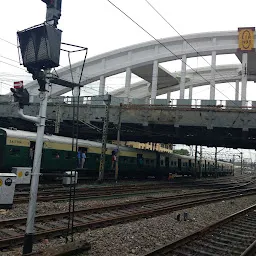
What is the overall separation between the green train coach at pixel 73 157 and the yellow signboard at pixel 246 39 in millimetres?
18375

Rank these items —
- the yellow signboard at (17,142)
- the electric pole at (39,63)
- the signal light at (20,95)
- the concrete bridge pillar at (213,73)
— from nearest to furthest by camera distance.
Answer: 1. the electric pole at (39,63)
2. the signal light at (20,95)
3. the yellow signboard at (17,142)
4. the concrete bridge pillar at (213,73)

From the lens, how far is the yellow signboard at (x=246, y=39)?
141 feet

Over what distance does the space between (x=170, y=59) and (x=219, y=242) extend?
42.7m

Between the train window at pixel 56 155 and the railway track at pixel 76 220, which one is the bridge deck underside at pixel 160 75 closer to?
the train window at pixel 56 155

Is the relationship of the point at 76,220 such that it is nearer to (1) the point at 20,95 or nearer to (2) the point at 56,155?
→ (1) the point at 20,95

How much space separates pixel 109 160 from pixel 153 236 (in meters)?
19.0

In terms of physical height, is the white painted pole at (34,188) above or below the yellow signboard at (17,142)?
below

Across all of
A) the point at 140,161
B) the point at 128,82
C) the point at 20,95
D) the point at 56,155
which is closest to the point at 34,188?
the point at 20,95

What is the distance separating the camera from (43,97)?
580cm

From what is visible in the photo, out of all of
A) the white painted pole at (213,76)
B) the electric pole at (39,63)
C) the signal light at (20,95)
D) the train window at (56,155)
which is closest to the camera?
the electric pole at (39,63)

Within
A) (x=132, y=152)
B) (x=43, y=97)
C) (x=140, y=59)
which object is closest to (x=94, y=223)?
(x=43, y=97)

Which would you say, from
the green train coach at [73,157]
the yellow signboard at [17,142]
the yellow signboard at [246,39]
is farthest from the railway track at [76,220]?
the yellow signboard at [246,39]

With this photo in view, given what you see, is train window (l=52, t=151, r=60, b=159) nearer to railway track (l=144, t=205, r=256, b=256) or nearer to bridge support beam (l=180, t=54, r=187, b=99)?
railway track (l=144, t=205, r=256, b=256)

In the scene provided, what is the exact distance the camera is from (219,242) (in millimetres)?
7820
